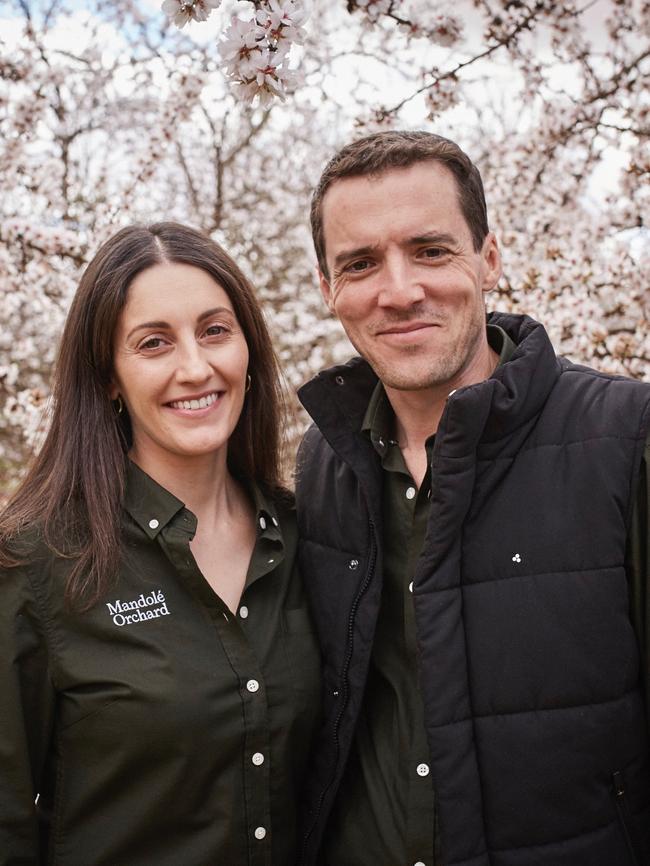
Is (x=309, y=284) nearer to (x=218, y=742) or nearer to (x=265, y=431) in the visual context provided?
(x=265, y=431)

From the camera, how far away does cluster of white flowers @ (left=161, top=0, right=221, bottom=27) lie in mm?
1938

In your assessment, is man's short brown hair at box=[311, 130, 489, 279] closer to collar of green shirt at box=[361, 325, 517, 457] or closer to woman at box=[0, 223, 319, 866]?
collar of green shirt at box=[361, 325, 517, 457]

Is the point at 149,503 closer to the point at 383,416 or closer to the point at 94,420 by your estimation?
the point at 94,420

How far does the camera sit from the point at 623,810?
1.72 m

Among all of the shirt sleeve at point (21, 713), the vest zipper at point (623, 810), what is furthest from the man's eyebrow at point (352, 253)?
the vest zipper at point (623, 810)

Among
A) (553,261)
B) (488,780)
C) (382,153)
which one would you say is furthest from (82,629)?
(553,261)

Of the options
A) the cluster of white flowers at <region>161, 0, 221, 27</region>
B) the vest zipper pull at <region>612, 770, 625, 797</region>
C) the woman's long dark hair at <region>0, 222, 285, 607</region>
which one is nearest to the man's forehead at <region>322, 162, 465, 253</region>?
the woman's long dark hair at <region>0, 222, 285, 607</region>

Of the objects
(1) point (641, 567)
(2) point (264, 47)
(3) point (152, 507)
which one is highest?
(2) point (264, 47)

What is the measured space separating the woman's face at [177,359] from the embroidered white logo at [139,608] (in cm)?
37

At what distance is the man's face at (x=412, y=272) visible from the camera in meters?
2.03

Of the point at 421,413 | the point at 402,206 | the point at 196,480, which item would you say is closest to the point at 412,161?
the point at 402,206

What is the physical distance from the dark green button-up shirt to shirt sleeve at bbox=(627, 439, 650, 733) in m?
0.82

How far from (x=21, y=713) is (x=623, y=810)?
1.28 metres

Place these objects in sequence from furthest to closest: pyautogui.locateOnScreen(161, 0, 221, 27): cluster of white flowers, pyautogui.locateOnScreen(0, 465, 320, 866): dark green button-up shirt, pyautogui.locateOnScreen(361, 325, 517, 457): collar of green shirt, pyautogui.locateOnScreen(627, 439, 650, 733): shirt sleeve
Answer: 1. pyautogui.locateOnScreen(361, 325, 517, 457): collar of green shirt
2. pyautogui.locateOnScreen(161, 0, 221, 27): cluster of white flowers
3. pyautogui.locateOnScreen(0, 465, 320, 866): dark green button-up shirt
4. pyautogui.locateOnScreen(627, 439, 650, 733): shirt sleeve
